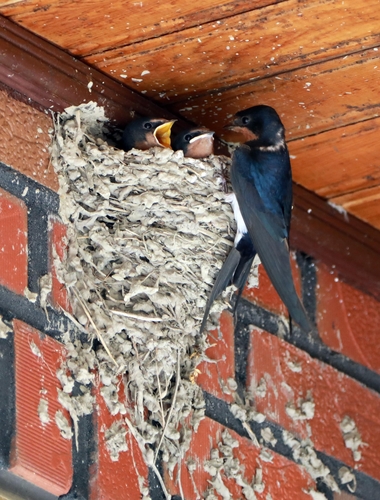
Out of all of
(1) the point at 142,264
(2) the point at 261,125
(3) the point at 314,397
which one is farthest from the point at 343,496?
(2) the point at 261,125

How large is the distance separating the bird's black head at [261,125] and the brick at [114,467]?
0.67m

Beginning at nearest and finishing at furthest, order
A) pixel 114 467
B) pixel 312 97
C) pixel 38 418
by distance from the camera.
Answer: pixel 38 418 < pixel 114 467 < pixel 312 97

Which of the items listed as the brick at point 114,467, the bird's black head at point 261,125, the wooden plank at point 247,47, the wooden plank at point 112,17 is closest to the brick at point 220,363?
the brick at point 114,467

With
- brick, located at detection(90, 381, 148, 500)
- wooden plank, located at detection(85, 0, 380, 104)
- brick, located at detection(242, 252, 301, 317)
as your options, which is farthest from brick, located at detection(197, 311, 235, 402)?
wooden plank, located at detection(85, 0, 380, 104)

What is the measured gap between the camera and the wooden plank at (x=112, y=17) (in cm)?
221

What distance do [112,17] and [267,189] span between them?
0.60 m

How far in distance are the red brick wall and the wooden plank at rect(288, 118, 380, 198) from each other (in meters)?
0.21

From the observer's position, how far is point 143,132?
2.54 metres

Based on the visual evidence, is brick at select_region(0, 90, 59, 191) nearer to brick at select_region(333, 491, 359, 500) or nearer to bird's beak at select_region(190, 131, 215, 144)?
bird's beak at select_region(190, 131, 215, 144)

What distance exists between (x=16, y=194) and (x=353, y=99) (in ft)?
2.32

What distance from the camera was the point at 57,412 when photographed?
2072mm

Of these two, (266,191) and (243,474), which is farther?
(266,191)

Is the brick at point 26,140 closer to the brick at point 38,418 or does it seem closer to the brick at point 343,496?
the brick at point 38,418

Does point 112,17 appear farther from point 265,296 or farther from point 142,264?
point 265,296
